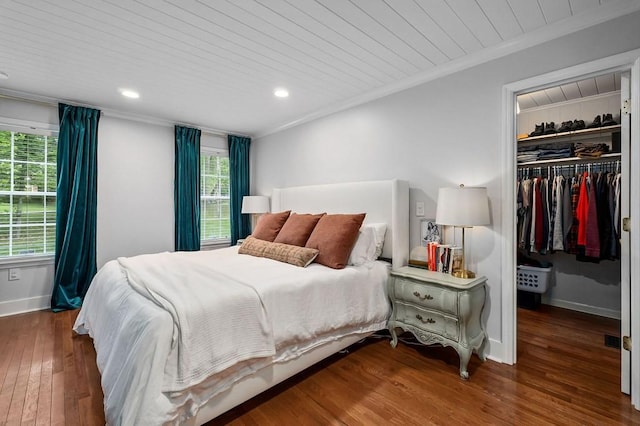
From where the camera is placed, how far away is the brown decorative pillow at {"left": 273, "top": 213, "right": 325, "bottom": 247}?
2.90m

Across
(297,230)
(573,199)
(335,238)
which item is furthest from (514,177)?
(297,230)

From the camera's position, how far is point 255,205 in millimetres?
4535

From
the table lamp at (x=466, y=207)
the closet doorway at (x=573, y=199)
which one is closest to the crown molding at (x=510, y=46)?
the closet doorway at (x=573, y=199)

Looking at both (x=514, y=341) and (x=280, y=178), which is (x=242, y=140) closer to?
(x=280, y=178)

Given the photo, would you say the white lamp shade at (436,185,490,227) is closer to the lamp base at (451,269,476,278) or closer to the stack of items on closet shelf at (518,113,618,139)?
the lamp base at (451,269,476,278)

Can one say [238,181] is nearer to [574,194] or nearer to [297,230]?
[297,230]

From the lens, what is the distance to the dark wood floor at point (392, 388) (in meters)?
1.73

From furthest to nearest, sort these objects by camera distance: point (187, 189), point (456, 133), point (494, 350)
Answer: point (187, 189), point (456, 133), point (494, 350)

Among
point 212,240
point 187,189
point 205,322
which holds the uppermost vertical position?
point 187,189

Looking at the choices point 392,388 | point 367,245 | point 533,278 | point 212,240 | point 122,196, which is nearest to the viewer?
point 392,388

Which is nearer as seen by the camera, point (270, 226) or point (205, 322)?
point (205, 322)

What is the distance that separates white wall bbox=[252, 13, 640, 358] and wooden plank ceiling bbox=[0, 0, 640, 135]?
112mm

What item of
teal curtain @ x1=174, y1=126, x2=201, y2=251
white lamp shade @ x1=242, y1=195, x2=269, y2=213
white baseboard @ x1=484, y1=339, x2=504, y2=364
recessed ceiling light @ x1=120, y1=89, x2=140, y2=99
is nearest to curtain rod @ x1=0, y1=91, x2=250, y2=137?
teal curtain @ x1=174, y1=126, x2=201, y2=251

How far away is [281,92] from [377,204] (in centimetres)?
154
